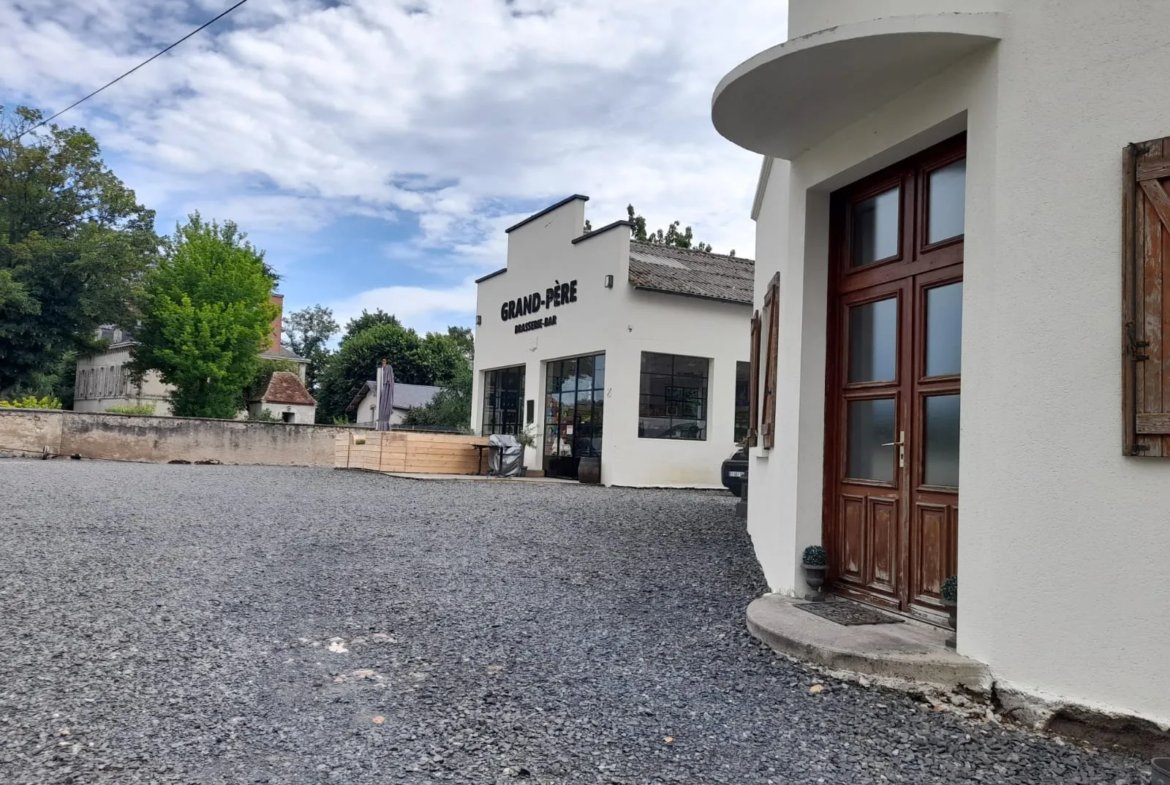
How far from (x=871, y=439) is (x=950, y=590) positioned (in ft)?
4.09

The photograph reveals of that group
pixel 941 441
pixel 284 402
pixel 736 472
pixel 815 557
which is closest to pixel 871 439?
pixel 941 441

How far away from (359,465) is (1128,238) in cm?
1612

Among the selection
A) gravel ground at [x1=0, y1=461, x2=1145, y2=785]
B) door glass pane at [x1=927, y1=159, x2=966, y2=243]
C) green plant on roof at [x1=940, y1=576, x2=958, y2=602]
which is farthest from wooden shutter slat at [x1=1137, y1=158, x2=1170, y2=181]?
gravel ground at [x1=0, y1=461, x2=1145, y2=785]

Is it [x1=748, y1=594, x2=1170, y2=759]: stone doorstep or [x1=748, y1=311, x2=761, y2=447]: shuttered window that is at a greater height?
[x1=748, y1=311, x2=761, y2=447]: shuttered window

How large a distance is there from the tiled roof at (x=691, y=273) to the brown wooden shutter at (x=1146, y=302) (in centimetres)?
1256

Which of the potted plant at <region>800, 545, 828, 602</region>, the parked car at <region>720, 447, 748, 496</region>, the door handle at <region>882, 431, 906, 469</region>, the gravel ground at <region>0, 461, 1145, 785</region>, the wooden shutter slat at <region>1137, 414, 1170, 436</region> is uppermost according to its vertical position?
the wooden shutter slat at <region>1137, 414, 1170, 436</region>

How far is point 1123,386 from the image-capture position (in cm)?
336

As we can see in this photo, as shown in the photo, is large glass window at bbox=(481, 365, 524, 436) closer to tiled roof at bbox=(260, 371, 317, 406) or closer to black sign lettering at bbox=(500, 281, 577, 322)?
black sign lettering at bbox=(500, 281, 577, 322)

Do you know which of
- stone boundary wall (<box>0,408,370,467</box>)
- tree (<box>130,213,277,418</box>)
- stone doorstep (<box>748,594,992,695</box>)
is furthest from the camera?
tree (<box>130,213,277,418</box>)

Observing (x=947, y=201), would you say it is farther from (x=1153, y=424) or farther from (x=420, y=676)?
(x=420, y=676)

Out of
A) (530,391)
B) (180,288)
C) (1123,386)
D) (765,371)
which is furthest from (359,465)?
(180,288)

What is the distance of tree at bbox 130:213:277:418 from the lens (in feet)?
110

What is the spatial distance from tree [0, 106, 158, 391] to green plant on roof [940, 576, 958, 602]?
1283 inches

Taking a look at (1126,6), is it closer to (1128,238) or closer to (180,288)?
(1128,238)
